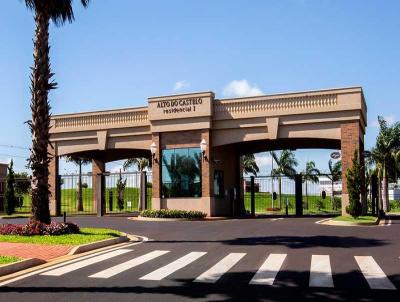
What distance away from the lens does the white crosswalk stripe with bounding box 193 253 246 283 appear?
34.5 ft

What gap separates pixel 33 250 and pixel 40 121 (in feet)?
19.2

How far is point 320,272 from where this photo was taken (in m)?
11.2

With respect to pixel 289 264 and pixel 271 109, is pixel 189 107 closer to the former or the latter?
pixel 271 109

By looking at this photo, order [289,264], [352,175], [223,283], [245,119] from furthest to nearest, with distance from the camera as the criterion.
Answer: [245,119] < [352,175] < [289,264] < [223,283]

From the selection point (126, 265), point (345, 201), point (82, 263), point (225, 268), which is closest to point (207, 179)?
point (345, 201)

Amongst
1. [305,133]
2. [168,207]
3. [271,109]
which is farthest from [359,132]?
[168,207]

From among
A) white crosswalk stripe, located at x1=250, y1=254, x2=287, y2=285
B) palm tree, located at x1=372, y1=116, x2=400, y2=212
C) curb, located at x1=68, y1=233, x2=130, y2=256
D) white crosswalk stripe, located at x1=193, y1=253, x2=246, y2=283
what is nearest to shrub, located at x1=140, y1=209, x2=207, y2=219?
curb, located at x1=68, y1=233, x2=130, y2=256

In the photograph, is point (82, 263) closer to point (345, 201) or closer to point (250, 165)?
point (345, 201)

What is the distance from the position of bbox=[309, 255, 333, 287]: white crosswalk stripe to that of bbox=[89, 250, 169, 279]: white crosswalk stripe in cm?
417

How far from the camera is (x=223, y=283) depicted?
33.1 ft

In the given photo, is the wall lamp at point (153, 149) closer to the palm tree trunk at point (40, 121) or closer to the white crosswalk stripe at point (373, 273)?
the palm tree trunk at point (40, 121)

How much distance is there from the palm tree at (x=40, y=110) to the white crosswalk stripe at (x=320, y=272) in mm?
10432

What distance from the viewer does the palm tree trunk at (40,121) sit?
18.8 metres

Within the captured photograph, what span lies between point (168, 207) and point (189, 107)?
21.8ft
